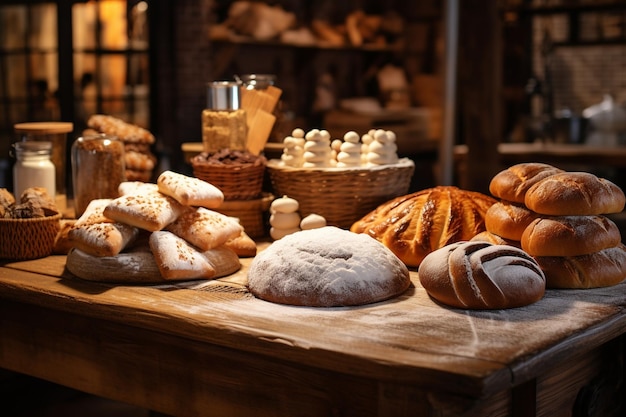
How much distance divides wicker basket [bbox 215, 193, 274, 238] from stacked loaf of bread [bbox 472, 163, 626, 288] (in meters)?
0.81

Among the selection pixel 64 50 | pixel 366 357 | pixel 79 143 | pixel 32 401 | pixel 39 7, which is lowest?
pixel 32 401

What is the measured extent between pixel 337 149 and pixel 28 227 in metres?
0.91

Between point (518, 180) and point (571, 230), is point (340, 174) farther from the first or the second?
point (571, 230)

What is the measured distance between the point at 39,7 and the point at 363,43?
122 inches

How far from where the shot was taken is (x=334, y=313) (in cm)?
176

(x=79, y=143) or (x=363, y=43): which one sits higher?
→ (x=363, y=43)

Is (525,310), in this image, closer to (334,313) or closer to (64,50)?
(334,313)

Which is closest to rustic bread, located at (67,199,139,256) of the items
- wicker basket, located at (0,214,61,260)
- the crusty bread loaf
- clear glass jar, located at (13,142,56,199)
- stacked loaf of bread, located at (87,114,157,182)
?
wicker basket, located at (0,214,61,260)

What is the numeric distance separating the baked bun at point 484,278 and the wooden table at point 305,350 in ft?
0.09

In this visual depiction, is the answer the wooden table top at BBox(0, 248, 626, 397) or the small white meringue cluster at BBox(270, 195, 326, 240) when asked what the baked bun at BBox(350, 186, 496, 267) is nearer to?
the wooden table top at BBox(0, 248, 626, 397)

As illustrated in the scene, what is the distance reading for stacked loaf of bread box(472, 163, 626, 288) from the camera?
6.26ft

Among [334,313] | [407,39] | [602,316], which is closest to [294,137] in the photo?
[334,313]

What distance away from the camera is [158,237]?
2.01 metres

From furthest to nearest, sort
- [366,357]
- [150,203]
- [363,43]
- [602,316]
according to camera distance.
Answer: [363,43] → [150,203] → [602,316] → [366,357]
